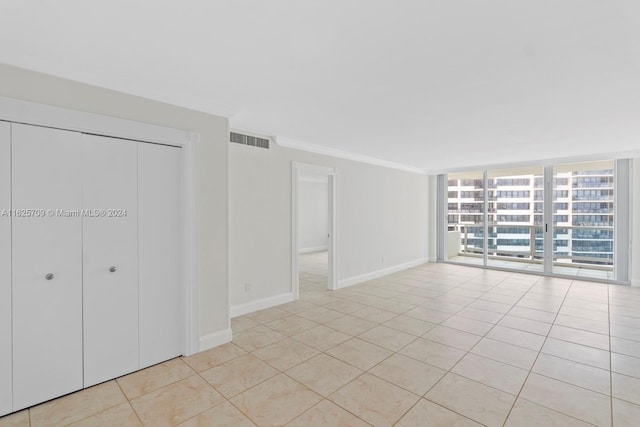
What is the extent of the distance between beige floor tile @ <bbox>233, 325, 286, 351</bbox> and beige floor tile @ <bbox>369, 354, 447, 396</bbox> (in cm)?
119

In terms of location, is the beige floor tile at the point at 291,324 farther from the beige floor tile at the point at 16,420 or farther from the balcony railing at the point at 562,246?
the balcony railing at the point at 562,246

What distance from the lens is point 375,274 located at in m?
6.41

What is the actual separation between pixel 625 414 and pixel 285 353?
2.66 meters

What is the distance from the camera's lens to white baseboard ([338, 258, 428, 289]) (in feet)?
18.7

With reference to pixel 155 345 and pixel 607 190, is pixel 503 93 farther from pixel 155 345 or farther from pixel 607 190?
pixel 607 190

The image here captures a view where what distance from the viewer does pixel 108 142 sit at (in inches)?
103

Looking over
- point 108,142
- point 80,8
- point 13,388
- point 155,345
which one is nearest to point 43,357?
point 13,388

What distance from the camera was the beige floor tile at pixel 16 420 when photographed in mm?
2066

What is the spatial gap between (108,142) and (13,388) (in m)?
1.95

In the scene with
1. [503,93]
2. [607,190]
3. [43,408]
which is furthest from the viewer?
[607,190]

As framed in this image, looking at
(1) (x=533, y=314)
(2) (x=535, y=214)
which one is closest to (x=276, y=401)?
(1) (x=533, y=314)

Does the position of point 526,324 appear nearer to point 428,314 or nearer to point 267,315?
point 428,314

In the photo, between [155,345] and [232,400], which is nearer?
[232,400]

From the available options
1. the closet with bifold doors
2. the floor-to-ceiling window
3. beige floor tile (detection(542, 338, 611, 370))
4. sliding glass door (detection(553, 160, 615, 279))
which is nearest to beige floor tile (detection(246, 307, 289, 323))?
the closet with bifold doors
